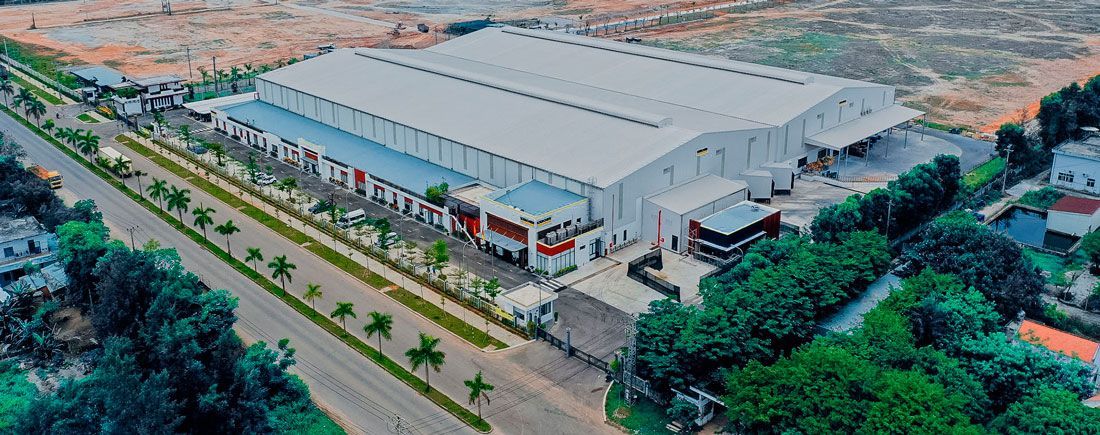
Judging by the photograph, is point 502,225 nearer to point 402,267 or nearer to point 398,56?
point 402,267

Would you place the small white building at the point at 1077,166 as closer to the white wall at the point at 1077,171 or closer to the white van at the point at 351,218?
the white wall at the point at 1077,171

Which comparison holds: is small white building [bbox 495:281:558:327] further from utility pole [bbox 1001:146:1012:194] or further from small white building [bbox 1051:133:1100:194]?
small white building [bbox 1051:133:1100:194]

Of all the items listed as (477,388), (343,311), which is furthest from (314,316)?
(477,388)

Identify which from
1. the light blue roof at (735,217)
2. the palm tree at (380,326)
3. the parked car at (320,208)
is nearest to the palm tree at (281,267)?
the palm tree at (380,326)

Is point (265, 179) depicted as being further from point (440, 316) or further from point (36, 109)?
point (36, 109)

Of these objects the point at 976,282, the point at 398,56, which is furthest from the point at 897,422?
the point at 398,56
